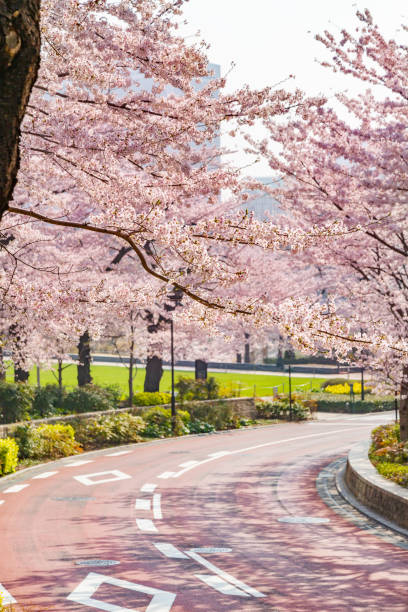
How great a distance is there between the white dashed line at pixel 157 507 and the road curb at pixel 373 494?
13.5 feet

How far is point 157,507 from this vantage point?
54.5ft

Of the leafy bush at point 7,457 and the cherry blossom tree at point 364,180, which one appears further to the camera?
the leafy bush at point 7,457

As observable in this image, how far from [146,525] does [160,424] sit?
17951 mm

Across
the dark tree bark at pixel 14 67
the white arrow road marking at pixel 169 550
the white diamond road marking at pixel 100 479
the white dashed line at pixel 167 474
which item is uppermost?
the dark tree bark at pixel 14 67

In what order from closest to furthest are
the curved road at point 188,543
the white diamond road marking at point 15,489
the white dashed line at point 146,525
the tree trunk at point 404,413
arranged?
the curved road at point 188,543 → the white dashed line at point 146,525 → the tree trunk at point 404,413 → the white diamond road marking at point 15,489

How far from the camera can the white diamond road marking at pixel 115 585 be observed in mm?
8867

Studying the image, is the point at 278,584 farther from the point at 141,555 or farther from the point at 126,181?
the point at 126,181

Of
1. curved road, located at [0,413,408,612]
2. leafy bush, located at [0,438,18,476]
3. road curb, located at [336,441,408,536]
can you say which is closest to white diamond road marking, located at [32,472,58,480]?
curved road, located at [0,413,408,612]

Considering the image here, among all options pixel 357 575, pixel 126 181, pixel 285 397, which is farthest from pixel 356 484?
pixel 285 397

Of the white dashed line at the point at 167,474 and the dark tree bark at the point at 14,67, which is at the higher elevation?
the dark tree bark at the point at 14,67

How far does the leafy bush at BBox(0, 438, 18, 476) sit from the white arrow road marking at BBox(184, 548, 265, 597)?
413 inches

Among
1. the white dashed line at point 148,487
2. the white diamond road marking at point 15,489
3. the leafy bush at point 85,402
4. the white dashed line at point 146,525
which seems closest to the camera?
the white dashed line at point 146,525

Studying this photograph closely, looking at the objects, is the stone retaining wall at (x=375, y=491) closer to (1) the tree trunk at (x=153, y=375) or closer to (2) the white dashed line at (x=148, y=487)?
(2) the white dashed line at (x=148, y=487)

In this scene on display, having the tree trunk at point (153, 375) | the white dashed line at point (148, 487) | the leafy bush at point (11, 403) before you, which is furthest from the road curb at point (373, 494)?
the tree trunk at point (153, 375)
